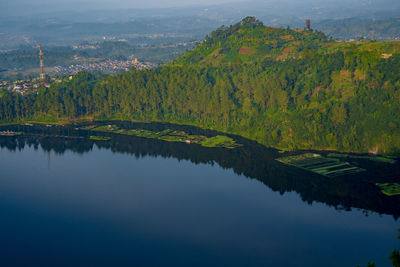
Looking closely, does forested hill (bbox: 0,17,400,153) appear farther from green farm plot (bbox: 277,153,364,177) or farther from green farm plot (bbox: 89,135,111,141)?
green farm plot (bbox: 89,135,111,141)

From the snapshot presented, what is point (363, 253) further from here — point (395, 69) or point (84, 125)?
point (84, 125)

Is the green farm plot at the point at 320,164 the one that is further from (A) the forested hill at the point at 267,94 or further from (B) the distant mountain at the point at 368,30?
(B) the distant mountain at the point at 368,30

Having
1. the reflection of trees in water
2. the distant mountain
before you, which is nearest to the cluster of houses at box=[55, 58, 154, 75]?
the reflection of trees in water

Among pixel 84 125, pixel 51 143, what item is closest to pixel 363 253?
pixel 51 143

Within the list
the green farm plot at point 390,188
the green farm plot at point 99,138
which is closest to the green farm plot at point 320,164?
the green farm plot at point 390,188

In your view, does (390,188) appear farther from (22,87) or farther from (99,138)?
(22,87)

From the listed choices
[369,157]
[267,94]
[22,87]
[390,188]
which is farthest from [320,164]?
[22,87]
